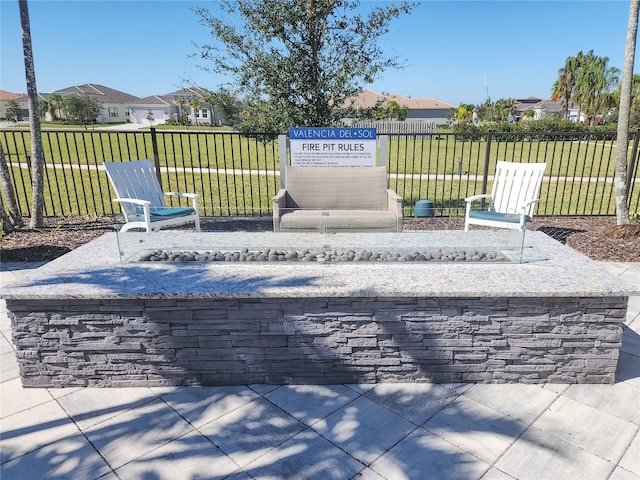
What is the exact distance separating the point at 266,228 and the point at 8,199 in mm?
3592

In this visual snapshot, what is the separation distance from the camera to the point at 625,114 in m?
5.29

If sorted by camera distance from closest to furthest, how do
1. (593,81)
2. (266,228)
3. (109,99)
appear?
1. (266,228)
2. (593,81)
3. (109,99)

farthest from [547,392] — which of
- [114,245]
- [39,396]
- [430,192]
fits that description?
[430,192]

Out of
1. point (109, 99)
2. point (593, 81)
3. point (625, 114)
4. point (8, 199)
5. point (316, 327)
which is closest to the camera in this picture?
point (316, 327)

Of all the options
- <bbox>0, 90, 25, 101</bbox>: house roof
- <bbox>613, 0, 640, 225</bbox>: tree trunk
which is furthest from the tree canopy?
<bbox>0, 90, 25, 101</bbox>: house roof

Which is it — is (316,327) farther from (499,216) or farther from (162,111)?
(162,111)

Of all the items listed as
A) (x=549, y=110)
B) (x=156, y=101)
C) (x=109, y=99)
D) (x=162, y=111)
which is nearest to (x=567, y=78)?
(x=549, y=110)

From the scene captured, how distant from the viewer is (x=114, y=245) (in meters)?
3.44

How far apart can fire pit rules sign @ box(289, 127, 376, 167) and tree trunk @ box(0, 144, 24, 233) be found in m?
3.91

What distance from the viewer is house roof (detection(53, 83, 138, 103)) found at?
194 feet

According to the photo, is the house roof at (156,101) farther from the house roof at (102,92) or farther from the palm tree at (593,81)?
the palm tree at (593,81)

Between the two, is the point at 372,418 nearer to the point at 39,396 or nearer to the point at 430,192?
the point at 39,396

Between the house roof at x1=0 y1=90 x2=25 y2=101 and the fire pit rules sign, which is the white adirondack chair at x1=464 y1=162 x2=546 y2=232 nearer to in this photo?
the fire pit rules sign

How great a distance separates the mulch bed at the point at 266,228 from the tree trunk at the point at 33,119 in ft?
1.04
